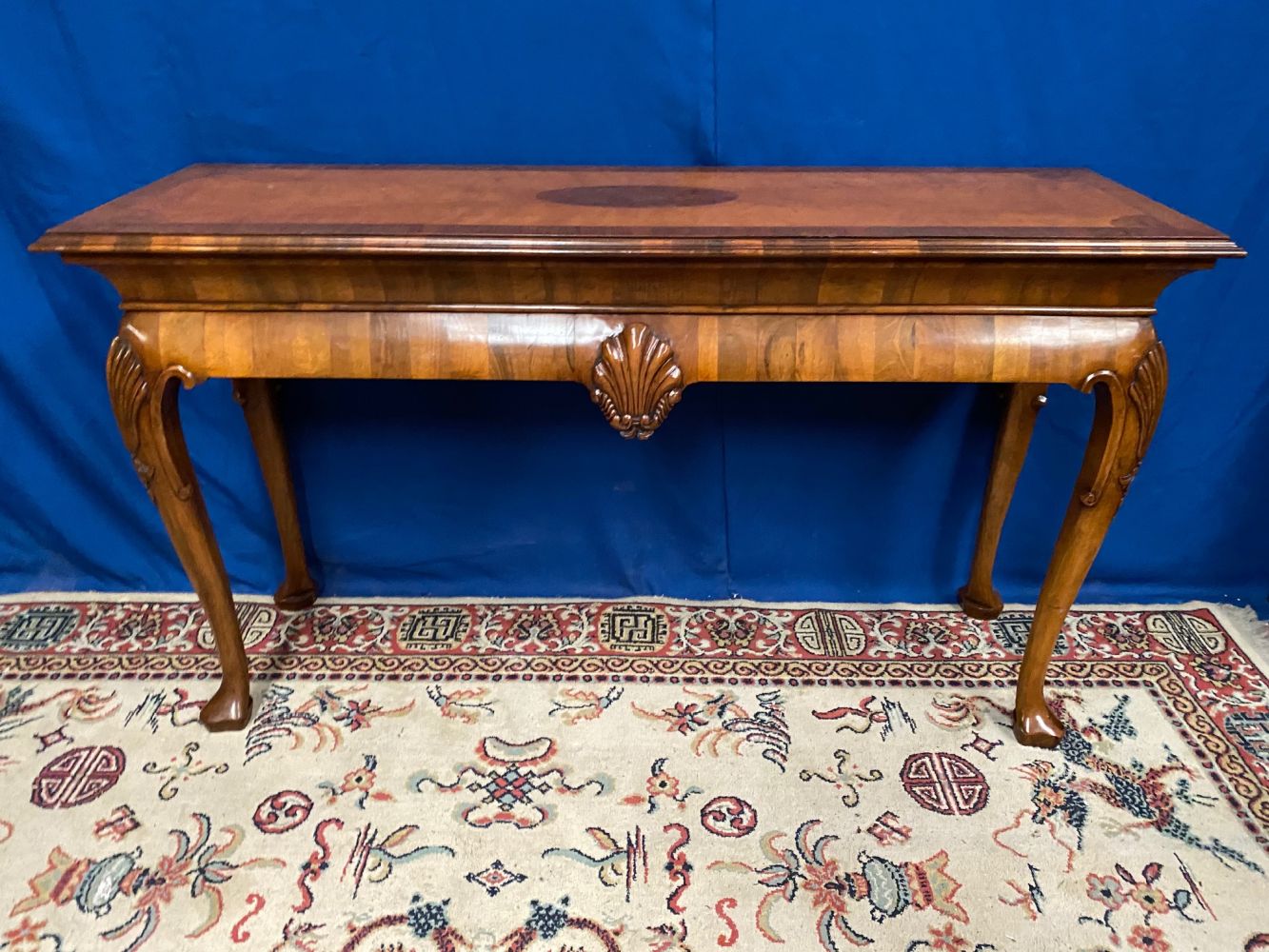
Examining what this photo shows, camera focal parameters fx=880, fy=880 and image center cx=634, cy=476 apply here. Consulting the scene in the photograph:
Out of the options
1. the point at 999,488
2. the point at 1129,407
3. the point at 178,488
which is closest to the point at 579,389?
the point at 178,488

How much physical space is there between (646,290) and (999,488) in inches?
35.1

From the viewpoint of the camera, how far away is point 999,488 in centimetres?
162

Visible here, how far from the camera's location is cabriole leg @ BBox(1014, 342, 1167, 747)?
1.12 m

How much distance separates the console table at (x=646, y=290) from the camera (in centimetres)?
102

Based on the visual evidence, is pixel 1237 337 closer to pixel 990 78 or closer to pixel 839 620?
pixel 990 78

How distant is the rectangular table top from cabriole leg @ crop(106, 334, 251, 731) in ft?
0.59

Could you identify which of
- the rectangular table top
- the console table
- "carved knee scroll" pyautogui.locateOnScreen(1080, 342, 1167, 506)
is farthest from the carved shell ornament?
"carved knee scroll" pyautogui.locateOnScreen(1080, 342, 1167, 506)

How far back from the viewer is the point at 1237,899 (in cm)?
118

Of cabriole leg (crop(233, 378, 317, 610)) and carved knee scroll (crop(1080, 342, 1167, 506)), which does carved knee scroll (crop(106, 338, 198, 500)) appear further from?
carved knee scroll (crop(1080, 342, 1167, 506))

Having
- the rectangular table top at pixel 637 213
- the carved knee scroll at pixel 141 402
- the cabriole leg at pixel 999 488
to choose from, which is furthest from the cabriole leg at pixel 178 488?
the cabriole leg at pixel 999 488

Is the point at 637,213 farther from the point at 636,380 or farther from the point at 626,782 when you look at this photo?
the point at 626,782

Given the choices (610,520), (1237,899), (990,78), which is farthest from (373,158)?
(1237,899)

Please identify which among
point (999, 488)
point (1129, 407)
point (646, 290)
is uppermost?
point (646, 290)

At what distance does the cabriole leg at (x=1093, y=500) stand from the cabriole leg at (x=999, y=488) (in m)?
0.30
